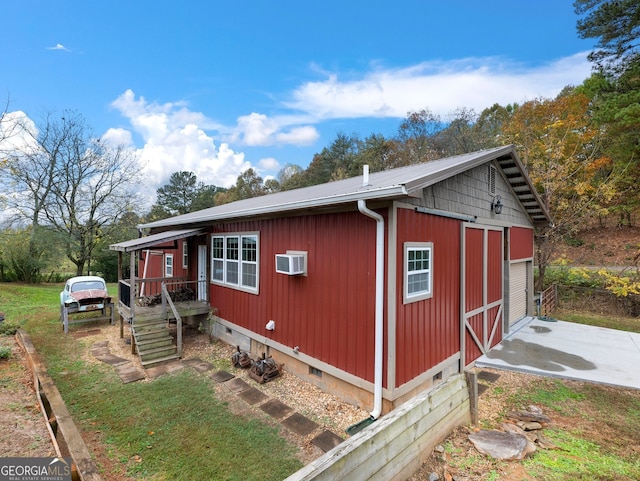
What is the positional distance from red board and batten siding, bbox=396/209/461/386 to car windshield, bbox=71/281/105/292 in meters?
10.6

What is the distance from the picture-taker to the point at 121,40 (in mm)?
10672

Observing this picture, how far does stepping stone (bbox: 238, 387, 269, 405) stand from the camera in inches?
199

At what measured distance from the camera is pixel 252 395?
17.2 ft

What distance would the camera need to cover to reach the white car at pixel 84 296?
926cm

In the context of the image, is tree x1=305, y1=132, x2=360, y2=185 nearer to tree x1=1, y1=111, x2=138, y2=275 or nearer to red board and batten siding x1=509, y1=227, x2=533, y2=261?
tree x1=1, y1=111, x2=138, y2=275

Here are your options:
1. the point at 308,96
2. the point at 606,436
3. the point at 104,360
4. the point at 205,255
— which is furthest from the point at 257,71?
the point at 606,436

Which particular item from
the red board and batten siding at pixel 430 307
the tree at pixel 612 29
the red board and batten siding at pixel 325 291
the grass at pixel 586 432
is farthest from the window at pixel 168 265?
the tree at pixel 612 29

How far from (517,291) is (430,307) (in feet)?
19.3

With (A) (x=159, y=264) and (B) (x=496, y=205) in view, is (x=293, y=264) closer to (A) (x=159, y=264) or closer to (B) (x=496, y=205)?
(B) (x=496, y=205)

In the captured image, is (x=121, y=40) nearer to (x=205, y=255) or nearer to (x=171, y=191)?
(x=205, y=255)

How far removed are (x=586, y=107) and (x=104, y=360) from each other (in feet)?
71.6

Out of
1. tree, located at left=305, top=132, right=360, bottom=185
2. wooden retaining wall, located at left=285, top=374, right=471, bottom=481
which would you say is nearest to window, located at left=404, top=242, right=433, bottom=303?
wooden retaining wall, located at left=285, top=374, right=471, bottom=481

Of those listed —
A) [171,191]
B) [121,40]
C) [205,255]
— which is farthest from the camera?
[171,191]

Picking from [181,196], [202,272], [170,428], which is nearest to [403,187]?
[170,428]
